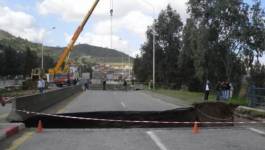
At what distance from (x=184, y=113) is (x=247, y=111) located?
438cm

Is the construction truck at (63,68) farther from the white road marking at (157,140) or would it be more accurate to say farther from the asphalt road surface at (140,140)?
the white road marking at (157,140)

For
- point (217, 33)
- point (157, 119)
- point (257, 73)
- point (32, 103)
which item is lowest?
point (157, 119)

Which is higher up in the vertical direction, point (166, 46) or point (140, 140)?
point (166, 46)

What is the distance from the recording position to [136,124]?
19562 mm

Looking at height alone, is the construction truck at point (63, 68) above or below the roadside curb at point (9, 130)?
above

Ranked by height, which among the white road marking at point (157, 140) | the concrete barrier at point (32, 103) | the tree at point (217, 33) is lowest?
the white road marking at point (157, 140)

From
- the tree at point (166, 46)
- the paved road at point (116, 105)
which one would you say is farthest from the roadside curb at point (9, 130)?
the tree at point (166, 46)

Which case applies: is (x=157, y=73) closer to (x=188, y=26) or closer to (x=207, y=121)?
(x=188, y=26)

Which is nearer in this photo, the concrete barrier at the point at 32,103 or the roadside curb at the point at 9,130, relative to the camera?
the roadside curb at the point at 9,130

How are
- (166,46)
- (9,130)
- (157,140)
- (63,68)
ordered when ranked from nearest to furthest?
1. (157,140)
2. (9,130)
3. (63,68)
4. (166,46)

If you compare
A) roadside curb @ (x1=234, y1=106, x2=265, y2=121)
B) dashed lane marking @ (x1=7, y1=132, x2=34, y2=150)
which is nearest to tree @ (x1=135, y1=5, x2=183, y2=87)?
roadside curb @ (x1=234, y1=106, x2=265, y2=121)

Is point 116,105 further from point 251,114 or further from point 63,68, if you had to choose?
point 63,68

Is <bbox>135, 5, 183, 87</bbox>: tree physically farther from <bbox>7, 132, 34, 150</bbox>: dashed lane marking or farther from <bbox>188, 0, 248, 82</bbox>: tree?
<bbox>7, 132, 34, 150</bbox>: dashed lane marking

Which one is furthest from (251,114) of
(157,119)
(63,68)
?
(63,68)
